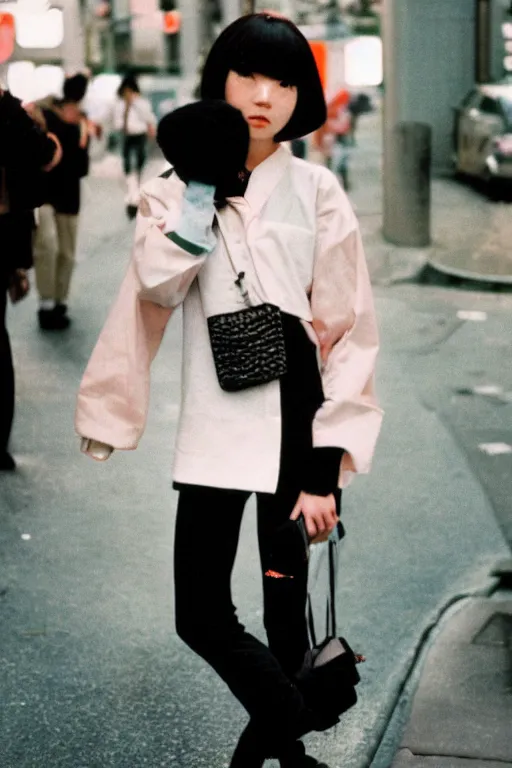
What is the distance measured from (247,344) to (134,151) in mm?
15572

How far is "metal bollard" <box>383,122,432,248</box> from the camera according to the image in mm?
13320

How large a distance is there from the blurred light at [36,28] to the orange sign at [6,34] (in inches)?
140

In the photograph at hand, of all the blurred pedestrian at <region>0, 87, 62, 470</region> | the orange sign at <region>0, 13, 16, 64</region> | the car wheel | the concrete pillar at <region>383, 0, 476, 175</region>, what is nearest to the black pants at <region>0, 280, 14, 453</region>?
the blurred pedestrian at <region>0, 87, 62, 470</region>

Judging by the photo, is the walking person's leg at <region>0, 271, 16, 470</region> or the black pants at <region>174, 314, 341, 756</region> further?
the walking person's leg at <region>0, 271, 16, 470</region>

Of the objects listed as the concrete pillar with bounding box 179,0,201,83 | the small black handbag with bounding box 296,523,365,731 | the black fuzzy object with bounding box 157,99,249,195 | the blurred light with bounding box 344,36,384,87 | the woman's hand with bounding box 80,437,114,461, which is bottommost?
the concrete pillar with bounding box 179,0,201,83

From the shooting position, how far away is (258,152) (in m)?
3.08

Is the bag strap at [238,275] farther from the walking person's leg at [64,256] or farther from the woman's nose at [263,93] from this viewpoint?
the walking person's leg at [64,256]

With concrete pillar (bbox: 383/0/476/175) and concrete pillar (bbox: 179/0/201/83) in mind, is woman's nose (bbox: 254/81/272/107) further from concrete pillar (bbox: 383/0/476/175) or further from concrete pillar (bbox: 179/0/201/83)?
concrete pillar (bbox: 179/0/201/83)

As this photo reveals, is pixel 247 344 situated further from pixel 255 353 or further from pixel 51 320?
pixel 51 320

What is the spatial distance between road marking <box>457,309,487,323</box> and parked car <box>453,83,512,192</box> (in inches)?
301

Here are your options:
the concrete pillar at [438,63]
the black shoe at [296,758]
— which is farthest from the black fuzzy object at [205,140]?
the concrete pillar at [438,63]

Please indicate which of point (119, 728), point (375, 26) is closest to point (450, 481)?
point (119, 728)

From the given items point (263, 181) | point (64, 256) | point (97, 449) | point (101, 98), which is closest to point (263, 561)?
point (97, 449)

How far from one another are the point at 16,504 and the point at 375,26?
5479cm
